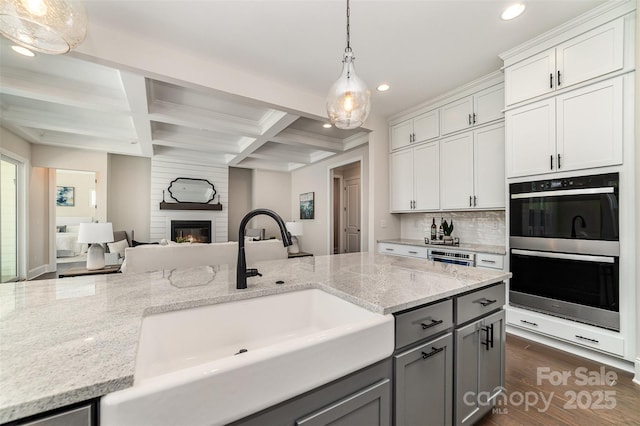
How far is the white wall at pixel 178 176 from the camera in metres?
6.00

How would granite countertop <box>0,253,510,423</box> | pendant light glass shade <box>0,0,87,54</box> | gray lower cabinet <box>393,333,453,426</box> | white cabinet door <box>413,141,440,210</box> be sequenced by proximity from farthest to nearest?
white cabinet door <box>413,141,440,210</box> < pendant light glass shade <box>0,0,87,54</box> < gray lower cabinet <box>393,333,453,426</box> < granite countertop <box>0,253,510,423</box>

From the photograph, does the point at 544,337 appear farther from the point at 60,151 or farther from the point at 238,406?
the point at 60,151

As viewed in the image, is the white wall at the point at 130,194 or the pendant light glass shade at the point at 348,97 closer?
the pendant light glass shade at the point at 348,97

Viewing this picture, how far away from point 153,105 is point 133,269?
2097 millimetres

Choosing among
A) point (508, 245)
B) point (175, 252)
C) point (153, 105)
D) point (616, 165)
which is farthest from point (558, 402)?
point (153, 105)

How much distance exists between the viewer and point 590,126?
2.11 m

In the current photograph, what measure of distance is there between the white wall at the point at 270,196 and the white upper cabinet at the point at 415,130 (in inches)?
154

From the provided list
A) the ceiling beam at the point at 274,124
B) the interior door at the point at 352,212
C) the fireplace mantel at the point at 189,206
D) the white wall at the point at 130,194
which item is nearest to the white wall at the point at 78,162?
the white wall at the point at 130,194

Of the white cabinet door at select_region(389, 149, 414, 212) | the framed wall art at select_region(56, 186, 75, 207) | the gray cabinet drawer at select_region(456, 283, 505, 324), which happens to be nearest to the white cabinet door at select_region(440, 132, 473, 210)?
the white cabinet door at select_region(389, 149, 414, 212)

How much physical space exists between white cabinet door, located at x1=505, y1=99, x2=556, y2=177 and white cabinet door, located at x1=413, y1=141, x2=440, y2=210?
0.97 meters

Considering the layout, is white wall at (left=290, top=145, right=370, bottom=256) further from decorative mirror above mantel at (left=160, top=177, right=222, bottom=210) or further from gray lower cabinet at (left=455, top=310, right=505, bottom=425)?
gray lower cabinet at (left=455, top=310, right=505, bottom=425)

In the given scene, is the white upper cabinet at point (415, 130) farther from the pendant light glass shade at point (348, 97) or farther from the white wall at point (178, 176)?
the white wall at point (178, 176)

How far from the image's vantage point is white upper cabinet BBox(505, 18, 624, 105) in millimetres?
1994

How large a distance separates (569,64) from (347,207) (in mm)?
4808
